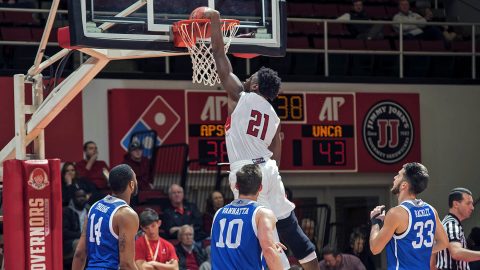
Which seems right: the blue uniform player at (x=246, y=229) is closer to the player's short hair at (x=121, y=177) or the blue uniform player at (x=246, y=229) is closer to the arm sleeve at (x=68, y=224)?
the player's short hair at (x=121, y=177)

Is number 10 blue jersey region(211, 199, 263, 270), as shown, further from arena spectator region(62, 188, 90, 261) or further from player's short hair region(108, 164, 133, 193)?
arena spectator region(62, 188, 90, 261)

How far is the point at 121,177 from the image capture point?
32.6 feet

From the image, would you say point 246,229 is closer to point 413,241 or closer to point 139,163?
point 413,241

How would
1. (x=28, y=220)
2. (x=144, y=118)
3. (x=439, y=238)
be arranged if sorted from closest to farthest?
(x=439, y=238)
(x=28, y=220)
(x=144, y=118)

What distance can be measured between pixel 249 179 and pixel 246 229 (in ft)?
1.24

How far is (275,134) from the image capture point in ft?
32.8

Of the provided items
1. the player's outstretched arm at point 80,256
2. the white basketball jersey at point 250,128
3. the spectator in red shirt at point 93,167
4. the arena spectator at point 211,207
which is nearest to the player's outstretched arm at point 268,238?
the white basketball jersey at point 250,128

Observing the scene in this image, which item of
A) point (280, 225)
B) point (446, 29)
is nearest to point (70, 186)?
point (280, 225)

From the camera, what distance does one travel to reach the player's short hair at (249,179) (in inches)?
350

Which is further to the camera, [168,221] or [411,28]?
[411,28]

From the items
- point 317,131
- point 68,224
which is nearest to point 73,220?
point 68,224

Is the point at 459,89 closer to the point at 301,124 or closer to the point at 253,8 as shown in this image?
the point at 301,124

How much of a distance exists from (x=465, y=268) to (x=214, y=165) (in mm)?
7469

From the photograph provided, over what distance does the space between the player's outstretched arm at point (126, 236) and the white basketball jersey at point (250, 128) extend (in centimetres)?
97
